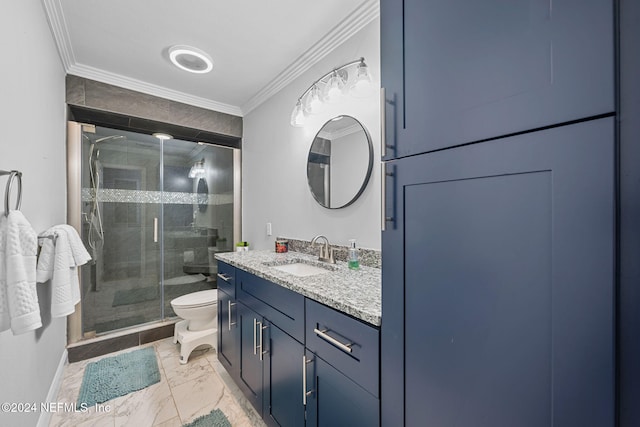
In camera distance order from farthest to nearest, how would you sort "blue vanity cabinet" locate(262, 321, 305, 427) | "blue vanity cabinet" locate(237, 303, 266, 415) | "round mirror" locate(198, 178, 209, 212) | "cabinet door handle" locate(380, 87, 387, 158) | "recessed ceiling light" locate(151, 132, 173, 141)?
1. "round mirror" locate(198, 178, 209, 212)
2. "recessed ceiling light" locate(151, 132, 173, 141)
3. "blue vanity cabinet" locate(237, 303, 266, 415)
4. "blue vanity cabinet" locate(262, 321, 305, 427)
5. "cabinet door handle" locate(380, 87, 387, 158)

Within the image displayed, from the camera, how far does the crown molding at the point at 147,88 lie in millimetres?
2270

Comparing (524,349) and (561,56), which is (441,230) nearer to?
(524,349)

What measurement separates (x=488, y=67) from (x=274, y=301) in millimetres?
1274

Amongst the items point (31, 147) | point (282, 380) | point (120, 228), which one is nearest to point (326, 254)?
point (282, 380)

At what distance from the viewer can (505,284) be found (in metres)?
0.61

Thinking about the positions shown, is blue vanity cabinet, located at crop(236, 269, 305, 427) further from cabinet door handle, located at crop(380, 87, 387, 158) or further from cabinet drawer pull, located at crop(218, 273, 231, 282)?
cabinet door handle, located at crop(380, 87, 387, 158)

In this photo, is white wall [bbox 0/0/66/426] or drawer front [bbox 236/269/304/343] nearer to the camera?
white wall [bbox 0/0/66/426]

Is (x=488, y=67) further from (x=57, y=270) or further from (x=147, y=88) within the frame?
(x=147, y=88)

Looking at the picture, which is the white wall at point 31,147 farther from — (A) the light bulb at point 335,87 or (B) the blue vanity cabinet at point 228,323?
(A) the light bulb at point 335,87

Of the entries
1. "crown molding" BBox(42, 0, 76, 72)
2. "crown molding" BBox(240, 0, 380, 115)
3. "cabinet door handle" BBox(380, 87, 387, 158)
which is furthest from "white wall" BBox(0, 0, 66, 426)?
"crown molding" BBox(240, 0, 380, 115)

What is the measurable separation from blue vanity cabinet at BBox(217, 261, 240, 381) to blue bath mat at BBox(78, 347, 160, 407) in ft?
1.89

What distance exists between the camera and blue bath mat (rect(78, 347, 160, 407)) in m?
1.85

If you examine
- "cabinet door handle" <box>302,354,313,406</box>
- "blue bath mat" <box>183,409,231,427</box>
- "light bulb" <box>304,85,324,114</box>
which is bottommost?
"blue bath mat" <box>183,409,231,427</box>

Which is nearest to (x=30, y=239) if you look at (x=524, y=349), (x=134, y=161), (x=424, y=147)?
(x=424, y=147)
